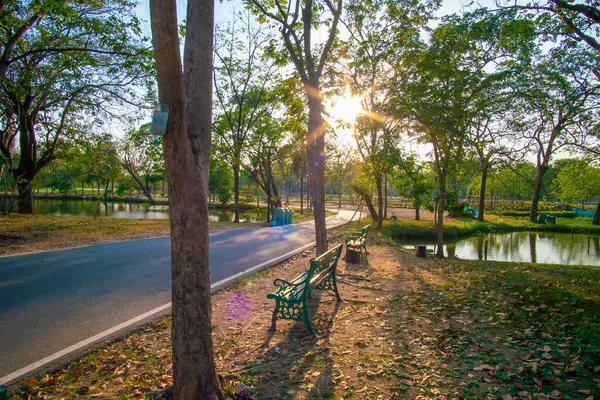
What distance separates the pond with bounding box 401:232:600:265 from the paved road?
41.0 feet

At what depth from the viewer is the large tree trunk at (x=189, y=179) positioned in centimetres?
273

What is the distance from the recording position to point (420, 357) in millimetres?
4098

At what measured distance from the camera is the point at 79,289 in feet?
21.1

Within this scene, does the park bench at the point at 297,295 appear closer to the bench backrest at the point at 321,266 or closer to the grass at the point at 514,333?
the bench backrest at the point at 321,266

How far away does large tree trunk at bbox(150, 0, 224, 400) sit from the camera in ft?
8.96

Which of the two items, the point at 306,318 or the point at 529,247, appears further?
the point at 529,247

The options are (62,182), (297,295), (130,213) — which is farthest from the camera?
(62,182)

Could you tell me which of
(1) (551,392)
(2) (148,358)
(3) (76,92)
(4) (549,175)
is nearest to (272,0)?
(2) (148,358)

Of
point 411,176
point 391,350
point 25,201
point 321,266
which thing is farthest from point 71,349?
point 25,201

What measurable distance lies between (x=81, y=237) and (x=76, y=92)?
7.73 m

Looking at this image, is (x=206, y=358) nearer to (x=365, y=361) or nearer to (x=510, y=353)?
(x=365, y=361)

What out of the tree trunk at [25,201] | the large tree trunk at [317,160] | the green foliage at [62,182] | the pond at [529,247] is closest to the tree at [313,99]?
the large tree trunk at [317,160]

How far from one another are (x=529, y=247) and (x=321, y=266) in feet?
66.3

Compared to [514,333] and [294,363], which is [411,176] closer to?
[514,333]
